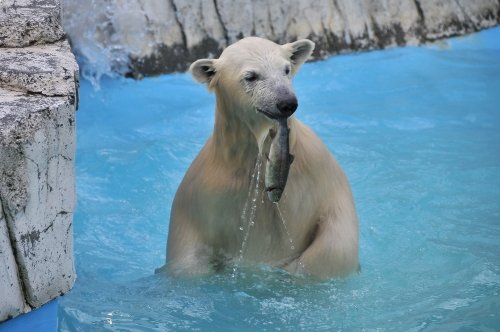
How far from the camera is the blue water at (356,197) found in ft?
13.2

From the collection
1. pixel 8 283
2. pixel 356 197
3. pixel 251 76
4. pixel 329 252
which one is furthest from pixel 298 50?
pixel 356 197

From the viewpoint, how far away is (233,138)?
3711mm

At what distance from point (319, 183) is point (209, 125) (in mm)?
3464

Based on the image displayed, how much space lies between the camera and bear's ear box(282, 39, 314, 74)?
3.73 meters

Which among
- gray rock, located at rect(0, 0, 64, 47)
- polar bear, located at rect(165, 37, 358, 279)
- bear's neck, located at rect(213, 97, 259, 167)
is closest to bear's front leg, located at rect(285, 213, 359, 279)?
polar bear, located at rect(165, 37, 358, 279)

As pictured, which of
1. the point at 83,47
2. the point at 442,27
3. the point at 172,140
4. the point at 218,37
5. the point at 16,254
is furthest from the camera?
the point at 442,27

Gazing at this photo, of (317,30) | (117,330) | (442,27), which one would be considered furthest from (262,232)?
(442,27)

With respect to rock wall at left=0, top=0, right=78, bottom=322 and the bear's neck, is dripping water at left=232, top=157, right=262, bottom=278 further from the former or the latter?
rock wall at left=0, top=0, right=78, bottom=322

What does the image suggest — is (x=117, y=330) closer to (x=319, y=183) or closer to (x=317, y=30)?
(x=319, y=183)

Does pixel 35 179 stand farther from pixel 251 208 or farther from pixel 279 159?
pixel 251 208

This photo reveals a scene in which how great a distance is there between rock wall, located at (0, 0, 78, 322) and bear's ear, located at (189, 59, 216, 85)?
671mm

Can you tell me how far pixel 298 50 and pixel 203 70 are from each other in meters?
0.44

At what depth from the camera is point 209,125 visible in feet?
23.8

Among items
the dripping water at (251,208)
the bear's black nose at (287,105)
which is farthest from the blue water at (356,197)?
the bear's black nose at (287,105)
